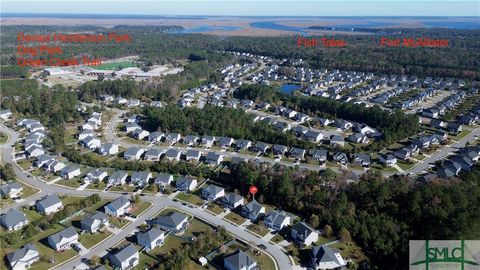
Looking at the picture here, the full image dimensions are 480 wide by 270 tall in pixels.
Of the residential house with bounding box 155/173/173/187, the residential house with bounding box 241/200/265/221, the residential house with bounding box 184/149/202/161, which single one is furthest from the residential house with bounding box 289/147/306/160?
the residential house with bounding box 155/173/173/187

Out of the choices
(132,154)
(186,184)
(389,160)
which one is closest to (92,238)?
(186,184)

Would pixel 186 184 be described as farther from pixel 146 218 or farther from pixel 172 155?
pixel 172 155

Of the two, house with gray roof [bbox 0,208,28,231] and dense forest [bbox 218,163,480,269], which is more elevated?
dense forest [bbox 218,163,480,269]

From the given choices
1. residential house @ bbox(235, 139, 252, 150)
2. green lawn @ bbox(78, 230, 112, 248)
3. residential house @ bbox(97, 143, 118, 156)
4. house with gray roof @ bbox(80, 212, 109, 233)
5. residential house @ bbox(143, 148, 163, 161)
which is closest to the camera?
green lawn @ bbox(78, 230, 112, 248)

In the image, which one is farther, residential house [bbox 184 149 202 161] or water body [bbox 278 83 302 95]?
water body [bbox 278 83 302 95]

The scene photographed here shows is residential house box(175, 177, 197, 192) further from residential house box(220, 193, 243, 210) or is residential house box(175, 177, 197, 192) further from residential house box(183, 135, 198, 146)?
residential house box(183, 135, 198, 146)

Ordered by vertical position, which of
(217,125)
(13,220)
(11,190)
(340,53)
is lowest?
(13,220)
